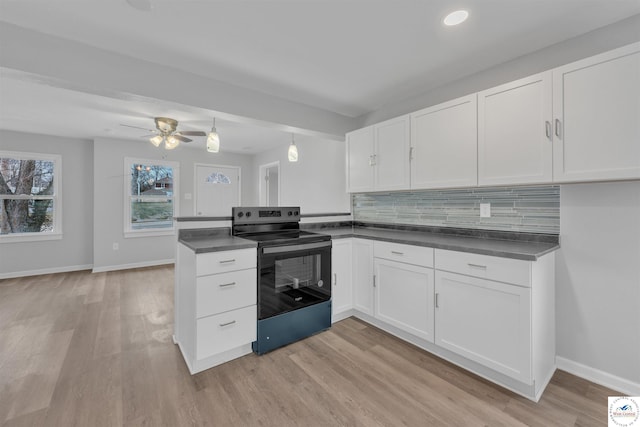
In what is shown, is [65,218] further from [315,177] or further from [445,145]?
[445,145]

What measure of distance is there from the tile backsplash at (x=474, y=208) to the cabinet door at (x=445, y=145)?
29 centimetres

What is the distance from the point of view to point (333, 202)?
3.95 meters

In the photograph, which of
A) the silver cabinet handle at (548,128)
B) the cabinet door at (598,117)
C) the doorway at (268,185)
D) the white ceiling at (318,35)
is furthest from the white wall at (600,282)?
the doorway at (268,185)

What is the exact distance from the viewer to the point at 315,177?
4.39m

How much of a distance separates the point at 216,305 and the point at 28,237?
4.84 metres

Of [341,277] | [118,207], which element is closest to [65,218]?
[118,207]

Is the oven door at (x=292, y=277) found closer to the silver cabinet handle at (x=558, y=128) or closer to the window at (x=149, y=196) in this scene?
the silver cabinet handle at (x=558, y=128)

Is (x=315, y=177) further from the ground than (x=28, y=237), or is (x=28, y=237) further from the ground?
(x=315, y=177)

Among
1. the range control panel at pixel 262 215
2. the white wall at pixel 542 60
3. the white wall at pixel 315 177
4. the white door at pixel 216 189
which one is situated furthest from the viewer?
the white door at pixel 216 189

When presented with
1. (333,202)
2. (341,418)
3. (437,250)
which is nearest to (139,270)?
(333,202)

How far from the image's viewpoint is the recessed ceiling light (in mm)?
1664

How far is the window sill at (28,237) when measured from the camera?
433 cm

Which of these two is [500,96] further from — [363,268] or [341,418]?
[341,418]

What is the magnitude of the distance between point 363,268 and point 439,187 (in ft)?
3.36
